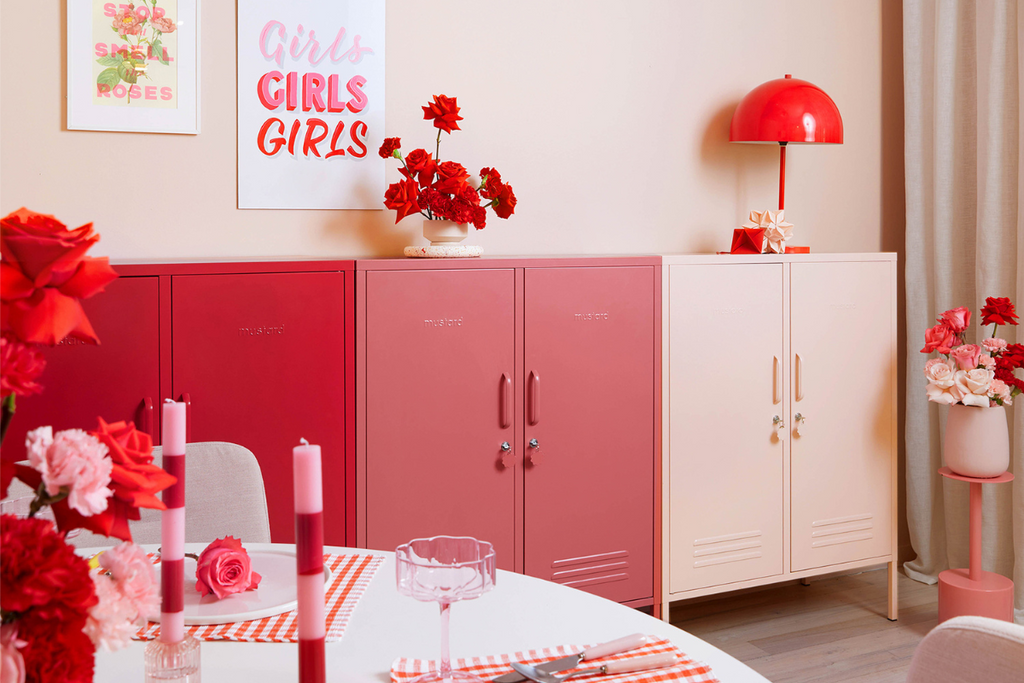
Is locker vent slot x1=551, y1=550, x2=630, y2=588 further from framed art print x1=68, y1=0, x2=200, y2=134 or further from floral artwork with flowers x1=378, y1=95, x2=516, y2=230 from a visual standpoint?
framed art print x1=68, y1=0, x2=200, y2=134

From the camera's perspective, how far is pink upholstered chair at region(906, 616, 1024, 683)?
2.55 ft

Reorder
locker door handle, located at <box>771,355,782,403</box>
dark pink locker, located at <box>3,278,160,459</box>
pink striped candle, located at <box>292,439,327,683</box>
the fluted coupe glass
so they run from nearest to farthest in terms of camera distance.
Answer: pink striped candle, located at <box>292,439,327,683</box>
the fluted coupe glass
dark pink locker, located at <box>3,278,160,459</box>
locker door handle, located at <box>771,355,782,403</box>

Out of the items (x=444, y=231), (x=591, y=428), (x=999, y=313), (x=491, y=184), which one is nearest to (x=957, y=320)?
(x=999, y=313)

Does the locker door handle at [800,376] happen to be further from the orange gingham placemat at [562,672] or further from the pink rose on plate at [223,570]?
the pink rose on plate at [223,570]

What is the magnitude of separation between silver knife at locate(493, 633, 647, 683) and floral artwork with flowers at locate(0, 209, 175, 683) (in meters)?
0.51

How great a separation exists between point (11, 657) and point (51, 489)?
0.10 meters

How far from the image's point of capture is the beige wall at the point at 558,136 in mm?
2465

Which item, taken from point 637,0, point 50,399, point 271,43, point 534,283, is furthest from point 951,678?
point 637,0

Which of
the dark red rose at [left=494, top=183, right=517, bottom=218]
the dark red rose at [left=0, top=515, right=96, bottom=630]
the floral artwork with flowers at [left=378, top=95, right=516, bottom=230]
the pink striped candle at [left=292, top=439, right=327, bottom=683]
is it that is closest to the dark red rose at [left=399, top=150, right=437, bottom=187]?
the floral artwork with flowers at [left=378, top=95, right=516, bottom=230]

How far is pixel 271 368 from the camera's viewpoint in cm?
230

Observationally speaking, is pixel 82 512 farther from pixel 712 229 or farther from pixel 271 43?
pixel 712 229

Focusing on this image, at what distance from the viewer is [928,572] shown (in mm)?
3494

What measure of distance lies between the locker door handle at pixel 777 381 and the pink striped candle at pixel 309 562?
2.44 metres

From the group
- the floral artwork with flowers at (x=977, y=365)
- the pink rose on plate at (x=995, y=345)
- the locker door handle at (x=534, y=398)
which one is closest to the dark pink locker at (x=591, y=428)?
the locker door handle at (x=534, y=398)
